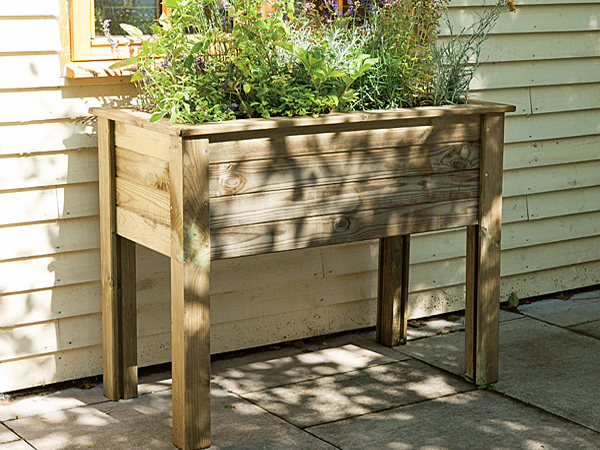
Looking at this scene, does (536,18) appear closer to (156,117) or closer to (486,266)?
(486,266)

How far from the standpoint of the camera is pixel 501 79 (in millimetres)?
4816

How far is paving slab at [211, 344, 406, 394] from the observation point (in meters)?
3.96

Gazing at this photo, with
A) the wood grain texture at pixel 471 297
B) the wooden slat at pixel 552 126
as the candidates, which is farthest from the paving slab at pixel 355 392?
the wooden slat at pixel 552 126

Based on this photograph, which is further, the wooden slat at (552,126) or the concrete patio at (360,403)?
the wooden slat at (552,126)

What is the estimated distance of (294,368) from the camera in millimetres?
4141

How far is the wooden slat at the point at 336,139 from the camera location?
3.15 metres

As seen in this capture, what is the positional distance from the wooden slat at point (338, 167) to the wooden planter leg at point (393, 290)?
0.74 metres

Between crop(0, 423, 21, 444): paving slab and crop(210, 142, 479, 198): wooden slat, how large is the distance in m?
1.29

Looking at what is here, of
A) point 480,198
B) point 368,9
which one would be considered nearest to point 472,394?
point 480,198

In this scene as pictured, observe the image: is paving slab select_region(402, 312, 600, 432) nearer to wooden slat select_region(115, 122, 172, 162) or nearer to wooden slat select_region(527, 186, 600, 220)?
wooden slat select_region(527, 186, 600, 220)

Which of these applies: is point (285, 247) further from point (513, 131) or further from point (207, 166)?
point (513, 131)

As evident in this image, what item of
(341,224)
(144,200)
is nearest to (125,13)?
(144,200)

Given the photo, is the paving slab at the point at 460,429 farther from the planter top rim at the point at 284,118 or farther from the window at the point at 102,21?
the window at the point at 102,21

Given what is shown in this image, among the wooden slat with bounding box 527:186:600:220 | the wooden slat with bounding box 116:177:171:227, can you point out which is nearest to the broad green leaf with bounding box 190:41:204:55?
the wooden slat with bounding box 116:177:171:227
